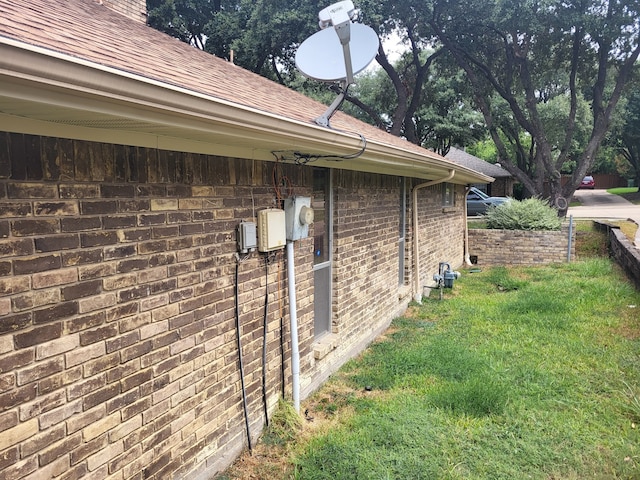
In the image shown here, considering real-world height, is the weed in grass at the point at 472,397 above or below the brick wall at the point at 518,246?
below

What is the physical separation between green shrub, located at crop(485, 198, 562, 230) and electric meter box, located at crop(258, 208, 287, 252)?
1135cm

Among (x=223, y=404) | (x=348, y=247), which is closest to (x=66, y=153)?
(x=223, y=404)

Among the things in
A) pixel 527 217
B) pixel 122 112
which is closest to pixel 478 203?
pixel 527 217

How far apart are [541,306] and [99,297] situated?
6.96 meters

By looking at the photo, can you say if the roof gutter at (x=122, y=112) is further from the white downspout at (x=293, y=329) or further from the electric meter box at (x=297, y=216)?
the white downspout at (x=293, y=329)

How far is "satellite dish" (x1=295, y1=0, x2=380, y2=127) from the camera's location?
360cm

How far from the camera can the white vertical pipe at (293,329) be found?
3.91m

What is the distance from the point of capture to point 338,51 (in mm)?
4184

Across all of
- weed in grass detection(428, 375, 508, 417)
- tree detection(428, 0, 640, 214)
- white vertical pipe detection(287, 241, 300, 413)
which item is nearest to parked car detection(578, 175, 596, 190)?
tree detection(428, 0, 640, 214)

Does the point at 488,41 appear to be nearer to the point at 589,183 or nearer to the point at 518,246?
the point at 518,246

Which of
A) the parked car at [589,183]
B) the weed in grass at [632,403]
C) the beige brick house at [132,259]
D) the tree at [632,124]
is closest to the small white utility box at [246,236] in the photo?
the beige brick house at [132,259]

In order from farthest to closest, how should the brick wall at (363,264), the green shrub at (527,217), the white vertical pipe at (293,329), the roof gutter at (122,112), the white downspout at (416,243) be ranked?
the green shrub at (527,217), the white downspout at (416,243), the brick wall at (363,264), the white vertical pipe at (293,329), the roof gutter at (122,112)

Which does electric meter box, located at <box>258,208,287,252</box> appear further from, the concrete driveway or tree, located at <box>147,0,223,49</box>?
tree, located at <box>147,0,223,49</box>

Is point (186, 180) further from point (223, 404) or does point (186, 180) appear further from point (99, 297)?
point (223, 404)
